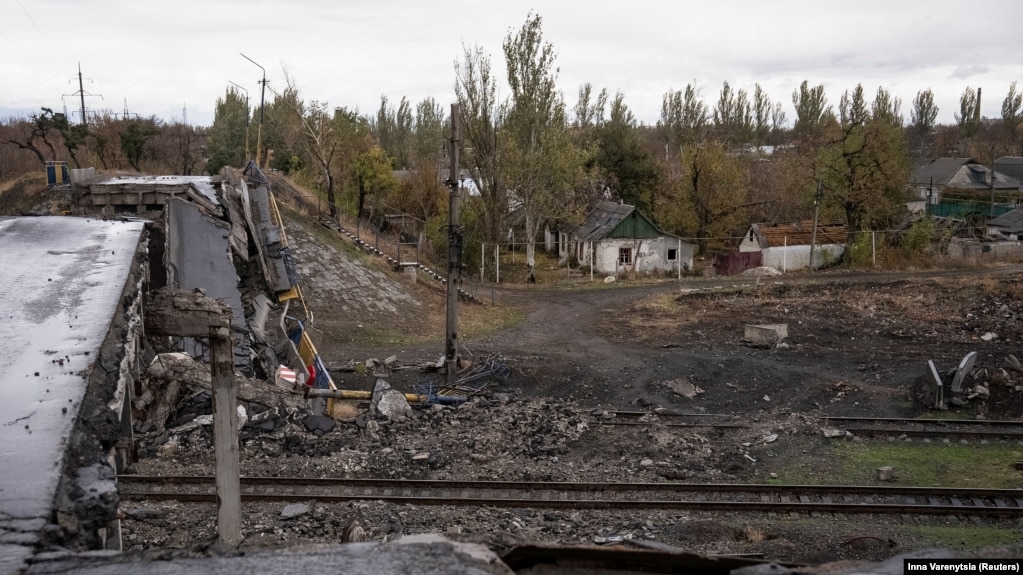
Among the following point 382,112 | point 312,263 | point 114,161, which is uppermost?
point 382,112

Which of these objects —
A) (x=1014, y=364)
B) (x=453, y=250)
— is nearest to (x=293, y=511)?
(x=453, y=250)

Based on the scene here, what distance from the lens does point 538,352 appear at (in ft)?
60.8

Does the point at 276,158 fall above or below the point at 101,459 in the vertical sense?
above

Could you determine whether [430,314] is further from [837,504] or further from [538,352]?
[837,504]

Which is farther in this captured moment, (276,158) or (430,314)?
(276,158)

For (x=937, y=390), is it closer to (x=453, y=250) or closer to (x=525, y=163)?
(x=453, y=250)

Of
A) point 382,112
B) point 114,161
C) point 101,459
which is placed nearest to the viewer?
point 101,459

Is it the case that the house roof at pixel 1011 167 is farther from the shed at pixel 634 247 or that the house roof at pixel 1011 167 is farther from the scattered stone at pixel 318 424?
the scattered stone at pixel 318 424

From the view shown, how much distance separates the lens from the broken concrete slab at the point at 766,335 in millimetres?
19203

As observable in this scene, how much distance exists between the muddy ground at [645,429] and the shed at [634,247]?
1066 centimetres

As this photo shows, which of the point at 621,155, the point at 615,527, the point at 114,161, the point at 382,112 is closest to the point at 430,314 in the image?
the point at 615,527

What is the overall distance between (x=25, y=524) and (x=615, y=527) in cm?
695

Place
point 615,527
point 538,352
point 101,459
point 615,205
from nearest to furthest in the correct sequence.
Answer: point 101,459 < point 615,527 < point 538,352 < point 615,205

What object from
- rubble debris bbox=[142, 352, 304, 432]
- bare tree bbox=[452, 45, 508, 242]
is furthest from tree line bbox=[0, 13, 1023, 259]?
rubble debris bbox=[142, 352, 304, 432]
